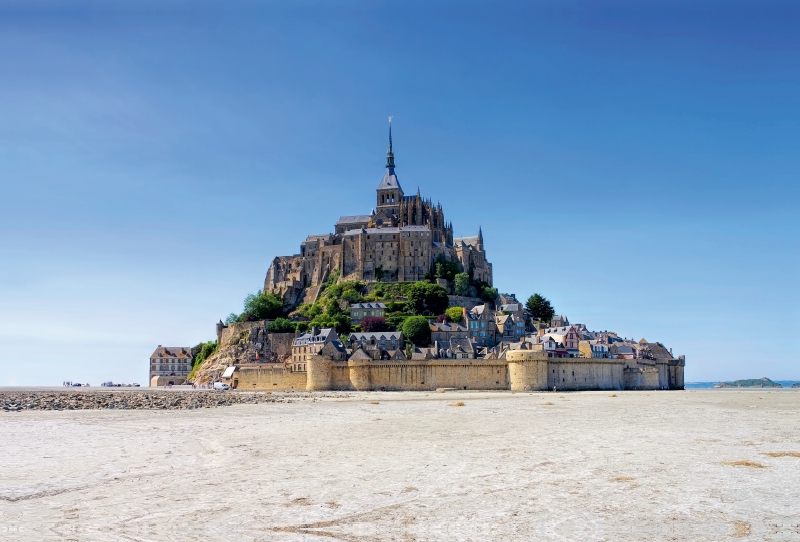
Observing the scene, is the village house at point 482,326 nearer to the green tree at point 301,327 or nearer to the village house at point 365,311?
the village house at point 365,311

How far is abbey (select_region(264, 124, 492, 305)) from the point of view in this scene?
100188 mm

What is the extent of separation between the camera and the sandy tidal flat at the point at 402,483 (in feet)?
37.3

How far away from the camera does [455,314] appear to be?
8906cm

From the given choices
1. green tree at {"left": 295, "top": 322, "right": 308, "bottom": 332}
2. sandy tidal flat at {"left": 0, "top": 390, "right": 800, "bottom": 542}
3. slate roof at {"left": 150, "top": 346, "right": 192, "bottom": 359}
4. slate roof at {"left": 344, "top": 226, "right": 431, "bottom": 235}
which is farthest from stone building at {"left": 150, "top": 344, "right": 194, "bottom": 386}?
sandy tidal flat at {"left": 0, "top": 390, "right": 800, "bottom": 542}

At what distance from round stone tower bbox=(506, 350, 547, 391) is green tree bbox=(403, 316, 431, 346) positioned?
54.9ft

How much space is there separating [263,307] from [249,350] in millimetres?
10772

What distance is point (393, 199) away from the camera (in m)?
114

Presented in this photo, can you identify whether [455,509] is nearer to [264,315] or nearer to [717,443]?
[717,443]

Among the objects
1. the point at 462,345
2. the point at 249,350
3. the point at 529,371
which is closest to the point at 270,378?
the point at 249,350

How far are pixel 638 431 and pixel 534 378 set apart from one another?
41.2m

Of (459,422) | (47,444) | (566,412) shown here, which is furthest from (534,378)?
(47,444)

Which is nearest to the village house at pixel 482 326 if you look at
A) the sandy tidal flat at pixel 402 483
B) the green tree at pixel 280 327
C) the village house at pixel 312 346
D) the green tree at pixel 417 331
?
the green tree at pixel 417 331

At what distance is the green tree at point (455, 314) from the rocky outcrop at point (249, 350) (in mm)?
19318

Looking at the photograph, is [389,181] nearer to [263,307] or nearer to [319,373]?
[263,307]
